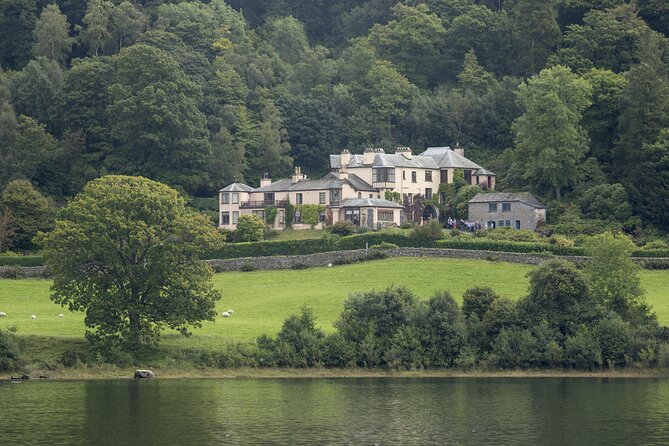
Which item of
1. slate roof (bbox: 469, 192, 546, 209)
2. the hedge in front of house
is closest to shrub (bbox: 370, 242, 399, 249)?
slate roof (bbox: 469, 192, 546, 209)

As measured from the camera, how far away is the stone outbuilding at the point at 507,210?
126375mm

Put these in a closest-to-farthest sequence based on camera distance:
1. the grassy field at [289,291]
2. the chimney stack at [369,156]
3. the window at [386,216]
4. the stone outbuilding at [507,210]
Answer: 1. the grassy field at [289,291]
2. the stone outbuilding at [507,210]
3. the window at [386,216]
4. the chimney stack at [369,156]

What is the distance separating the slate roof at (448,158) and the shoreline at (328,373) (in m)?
57.3

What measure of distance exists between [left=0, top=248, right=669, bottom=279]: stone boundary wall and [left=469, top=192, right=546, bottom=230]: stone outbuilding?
15.4 meters

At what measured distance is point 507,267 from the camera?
108562 mm

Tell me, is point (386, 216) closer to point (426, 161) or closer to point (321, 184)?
point (321, 184)

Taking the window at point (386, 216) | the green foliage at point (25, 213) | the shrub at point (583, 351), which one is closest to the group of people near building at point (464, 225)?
the window at point (386, 216)

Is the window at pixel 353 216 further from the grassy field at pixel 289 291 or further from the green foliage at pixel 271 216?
the grassy field at pixel 289 291

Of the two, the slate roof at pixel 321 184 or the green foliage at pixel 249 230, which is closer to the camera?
the green foliage at pixel 249 230

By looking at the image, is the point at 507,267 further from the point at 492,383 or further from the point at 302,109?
the point at 302,109

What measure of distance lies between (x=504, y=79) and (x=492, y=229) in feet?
112

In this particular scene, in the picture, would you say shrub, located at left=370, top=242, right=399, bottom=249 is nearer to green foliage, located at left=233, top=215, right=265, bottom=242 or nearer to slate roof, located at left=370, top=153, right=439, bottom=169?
green foliage, located at left=233, top=215, right=265, bottom=242

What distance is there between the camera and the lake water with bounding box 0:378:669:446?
59031mm

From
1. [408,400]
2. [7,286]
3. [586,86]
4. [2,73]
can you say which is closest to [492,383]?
[408,400]
